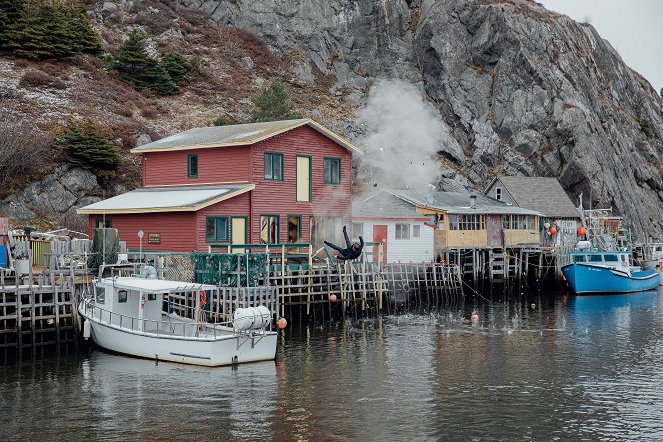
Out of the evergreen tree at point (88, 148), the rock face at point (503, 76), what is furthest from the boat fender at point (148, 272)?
the rock face at point (503, 76)

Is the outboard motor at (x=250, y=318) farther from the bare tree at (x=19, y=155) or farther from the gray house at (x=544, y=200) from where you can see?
the gray house at (x=544, y=200)

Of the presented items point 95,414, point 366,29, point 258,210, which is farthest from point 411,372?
point 366,29

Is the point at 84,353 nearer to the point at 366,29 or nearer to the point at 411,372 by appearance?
the point at 411,372

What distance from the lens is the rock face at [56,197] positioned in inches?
2333

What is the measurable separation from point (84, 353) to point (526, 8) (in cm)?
8918

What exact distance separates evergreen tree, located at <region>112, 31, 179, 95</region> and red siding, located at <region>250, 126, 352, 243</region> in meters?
40.9

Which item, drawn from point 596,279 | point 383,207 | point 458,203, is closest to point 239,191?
point 383,207

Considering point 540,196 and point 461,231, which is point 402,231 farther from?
point 540,196

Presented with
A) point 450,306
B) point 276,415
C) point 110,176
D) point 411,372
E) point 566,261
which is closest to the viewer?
point 276,415

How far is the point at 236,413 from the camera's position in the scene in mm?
28375

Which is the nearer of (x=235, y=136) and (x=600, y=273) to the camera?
(x=235, y=136)

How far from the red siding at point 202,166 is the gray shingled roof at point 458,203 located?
18.9 m

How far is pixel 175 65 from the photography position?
9506cm

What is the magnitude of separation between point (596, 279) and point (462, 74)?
44740 millimetres
